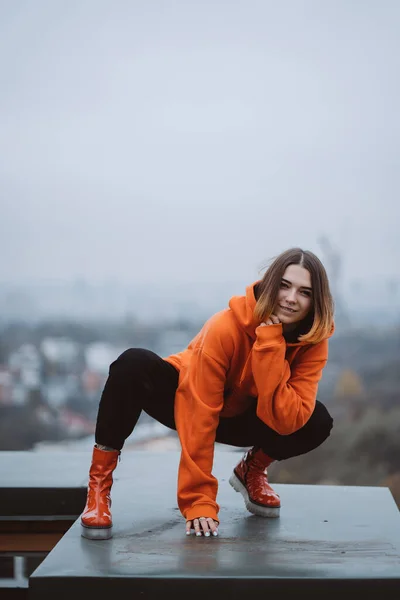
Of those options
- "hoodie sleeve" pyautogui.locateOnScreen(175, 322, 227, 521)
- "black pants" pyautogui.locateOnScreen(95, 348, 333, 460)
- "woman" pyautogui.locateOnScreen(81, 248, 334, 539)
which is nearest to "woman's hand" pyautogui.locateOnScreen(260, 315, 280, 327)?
"woman" pyautogui.locateOnScreen(81, 248, 334, 539)

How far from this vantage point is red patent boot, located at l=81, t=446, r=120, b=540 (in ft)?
5.23

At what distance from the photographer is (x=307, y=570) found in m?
1.37

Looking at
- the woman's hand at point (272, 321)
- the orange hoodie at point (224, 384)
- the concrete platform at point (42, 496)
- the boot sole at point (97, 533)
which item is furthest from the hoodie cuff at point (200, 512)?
the concrete platform at point (42, 496)

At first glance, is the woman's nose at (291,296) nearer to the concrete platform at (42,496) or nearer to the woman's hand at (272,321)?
the woman's hand at (272,321)

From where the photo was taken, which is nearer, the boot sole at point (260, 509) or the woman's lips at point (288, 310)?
the woman's lips at point (288, 310)

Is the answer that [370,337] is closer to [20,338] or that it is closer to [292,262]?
[20,338]

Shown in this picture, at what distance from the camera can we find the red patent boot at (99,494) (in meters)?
1.59

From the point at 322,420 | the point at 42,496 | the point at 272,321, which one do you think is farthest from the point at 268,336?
the point at 42,496

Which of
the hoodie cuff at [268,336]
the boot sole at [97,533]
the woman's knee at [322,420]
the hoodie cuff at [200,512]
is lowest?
the boot sole at [97,533]

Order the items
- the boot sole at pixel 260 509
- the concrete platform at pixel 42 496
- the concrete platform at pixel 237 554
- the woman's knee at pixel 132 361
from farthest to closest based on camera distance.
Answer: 1. the concrete platform at pixel 42 496
2. the boot sole at pixel 260 509
3. the woman's knee at pixel 132 361
4. the concrete platform at pixel 237 554

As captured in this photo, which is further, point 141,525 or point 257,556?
point 141,525

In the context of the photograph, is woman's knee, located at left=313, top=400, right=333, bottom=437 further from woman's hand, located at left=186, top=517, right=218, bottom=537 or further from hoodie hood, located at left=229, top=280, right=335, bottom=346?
woman's hand, located at left=186, top=517, right=218, bottom=537

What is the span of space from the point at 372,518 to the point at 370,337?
269cm

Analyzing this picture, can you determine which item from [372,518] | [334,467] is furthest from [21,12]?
[372,518]
